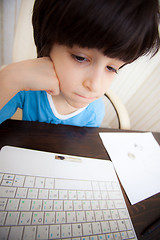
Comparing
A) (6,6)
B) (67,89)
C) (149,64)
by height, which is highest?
(6,6)

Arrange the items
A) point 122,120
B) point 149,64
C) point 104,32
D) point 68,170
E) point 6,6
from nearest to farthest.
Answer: point 104,32 < point 68,170 < point 122,120 < point 6,6 < point 149,64

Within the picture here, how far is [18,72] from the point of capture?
1.18 feet

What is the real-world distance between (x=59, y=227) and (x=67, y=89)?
374mm

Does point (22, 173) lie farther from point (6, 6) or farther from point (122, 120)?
point (6, 6)

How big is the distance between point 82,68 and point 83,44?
0.06m

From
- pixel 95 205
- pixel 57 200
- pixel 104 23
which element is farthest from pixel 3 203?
pixel 104 23

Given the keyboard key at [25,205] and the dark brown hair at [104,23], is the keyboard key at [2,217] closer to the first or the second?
the keyboard key at [25,205]

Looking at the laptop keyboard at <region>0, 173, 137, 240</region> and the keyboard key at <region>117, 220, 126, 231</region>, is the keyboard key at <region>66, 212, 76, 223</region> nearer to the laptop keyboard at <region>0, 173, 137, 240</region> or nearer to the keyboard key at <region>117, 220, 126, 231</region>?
the laptop keyboard at <region>0, 173, 137, 240</region>

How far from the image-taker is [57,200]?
11.9 inches

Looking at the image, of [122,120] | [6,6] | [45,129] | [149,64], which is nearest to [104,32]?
[45,129]

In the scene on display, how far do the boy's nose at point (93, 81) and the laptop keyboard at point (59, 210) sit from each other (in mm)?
290

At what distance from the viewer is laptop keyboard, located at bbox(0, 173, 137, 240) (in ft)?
0.83

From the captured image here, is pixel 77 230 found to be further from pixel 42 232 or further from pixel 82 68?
pixel 82 68

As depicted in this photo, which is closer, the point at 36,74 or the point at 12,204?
the point at 12,204
